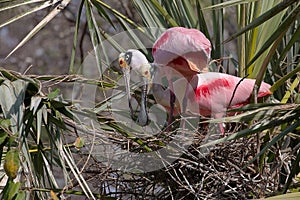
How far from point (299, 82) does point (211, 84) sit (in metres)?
0.24

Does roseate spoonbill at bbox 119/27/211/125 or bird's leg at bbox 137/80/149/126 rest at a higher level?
roseate spoonbill at bbox 119/27/211/125

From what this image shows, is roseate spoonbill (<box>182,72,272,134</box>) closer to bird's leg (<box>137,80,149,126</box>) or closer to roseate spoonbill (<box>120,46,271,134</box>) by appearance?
roseate spoonbill (<box>120,46,271,134</box>)

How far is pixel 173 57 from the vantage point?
2.06m

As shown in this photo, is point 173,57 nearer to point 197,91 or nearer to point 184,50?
point 184,50

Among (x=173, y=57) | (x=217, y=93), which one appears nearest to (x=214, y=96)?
(x=217, y=93)

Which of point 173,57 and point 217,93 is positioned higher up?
point 173,57

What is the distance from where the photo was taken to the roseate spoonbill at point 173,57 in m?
2.01

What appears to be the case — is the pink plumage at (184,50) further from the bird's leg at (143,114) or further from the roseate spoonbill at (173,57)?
the bird's leg at (143,114)

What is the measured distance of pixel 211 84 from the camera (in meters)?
2.17

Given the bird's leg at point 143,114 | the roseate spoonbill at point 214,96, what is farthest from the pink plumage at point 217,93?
the bird's leg at point 143,114

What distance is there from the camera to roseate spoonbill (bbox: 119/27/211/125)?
6.61ft

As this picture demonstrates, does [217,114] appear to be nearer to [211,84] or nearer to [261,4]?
[211,84]

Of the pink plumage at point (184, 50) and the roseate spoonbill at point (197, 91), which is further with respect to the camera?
the roseate spoonbill at point (197, 91)

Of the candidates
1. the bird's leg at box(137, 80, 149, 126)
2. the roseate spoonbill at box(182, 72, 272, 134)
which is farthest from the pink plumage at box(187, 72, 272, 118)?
the bird's leg at box(137, 80, 149, 126)
